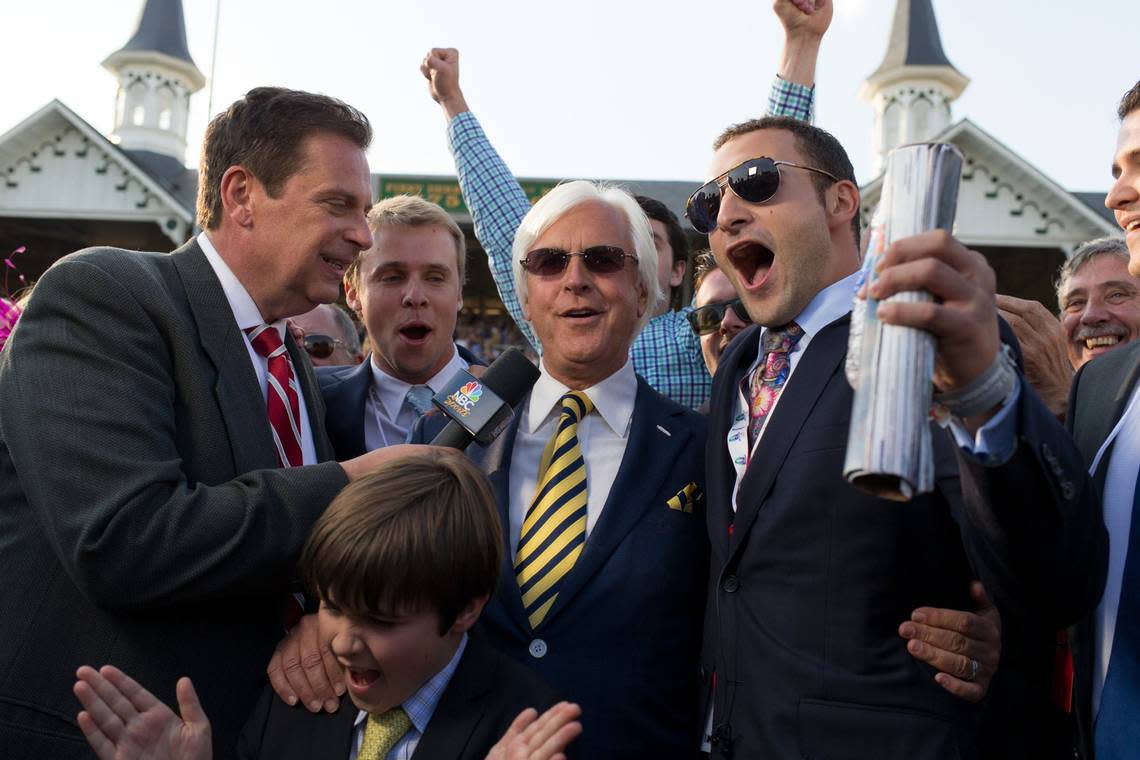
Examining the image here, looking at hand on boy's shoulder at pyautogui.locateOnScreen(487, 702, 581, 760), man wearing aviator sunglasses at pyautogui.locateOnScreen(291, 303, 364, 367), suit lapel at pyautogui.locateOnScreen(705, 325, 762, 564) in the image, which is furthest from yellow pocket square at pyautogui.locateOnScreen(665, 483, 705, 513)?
man wearing aviator sunglasses at pyautogui.locateOnScreen(291, 303, 364, 367)

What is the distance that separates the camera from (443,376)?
15.5ft

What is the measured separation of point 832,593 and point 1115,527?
615 mm

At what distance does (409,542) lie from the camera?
8.05ft

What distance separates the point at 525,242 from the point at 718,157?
26.1 inches

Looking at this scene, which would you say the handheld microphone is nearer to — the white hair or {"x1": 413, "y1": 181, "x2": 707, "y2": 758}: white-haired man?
{"x1": 413, "y1": 181, "x2": 707, "y2": 758}: white-haired man

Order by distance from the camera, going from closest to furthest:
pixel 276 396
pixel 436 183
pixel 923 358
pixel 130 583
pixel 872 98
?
pixel 923 358 < pixel 130 583 < pixel 276 396 < pixel 436 183 < pixel 872 98

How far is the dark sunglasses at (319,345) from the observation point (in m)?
5.80

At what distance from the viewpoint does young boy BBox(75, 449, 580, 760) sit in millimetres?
2406

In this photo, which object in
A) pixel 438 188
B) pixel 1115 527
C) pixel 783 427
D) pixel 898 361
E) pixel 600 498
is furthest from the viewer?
pixel 438 188

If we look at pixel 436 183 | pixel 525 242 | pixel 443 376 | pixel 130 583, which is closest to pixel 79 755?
pixel 130 583

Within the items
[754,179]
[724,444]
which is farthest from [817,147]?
[724,444]

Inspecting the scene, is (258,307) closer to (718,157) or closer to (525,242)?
(525,242)

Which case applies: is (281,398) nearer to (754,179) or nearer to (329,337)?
(754,179)

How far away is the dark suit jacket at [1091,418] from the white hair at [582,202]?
1280 millimetres
